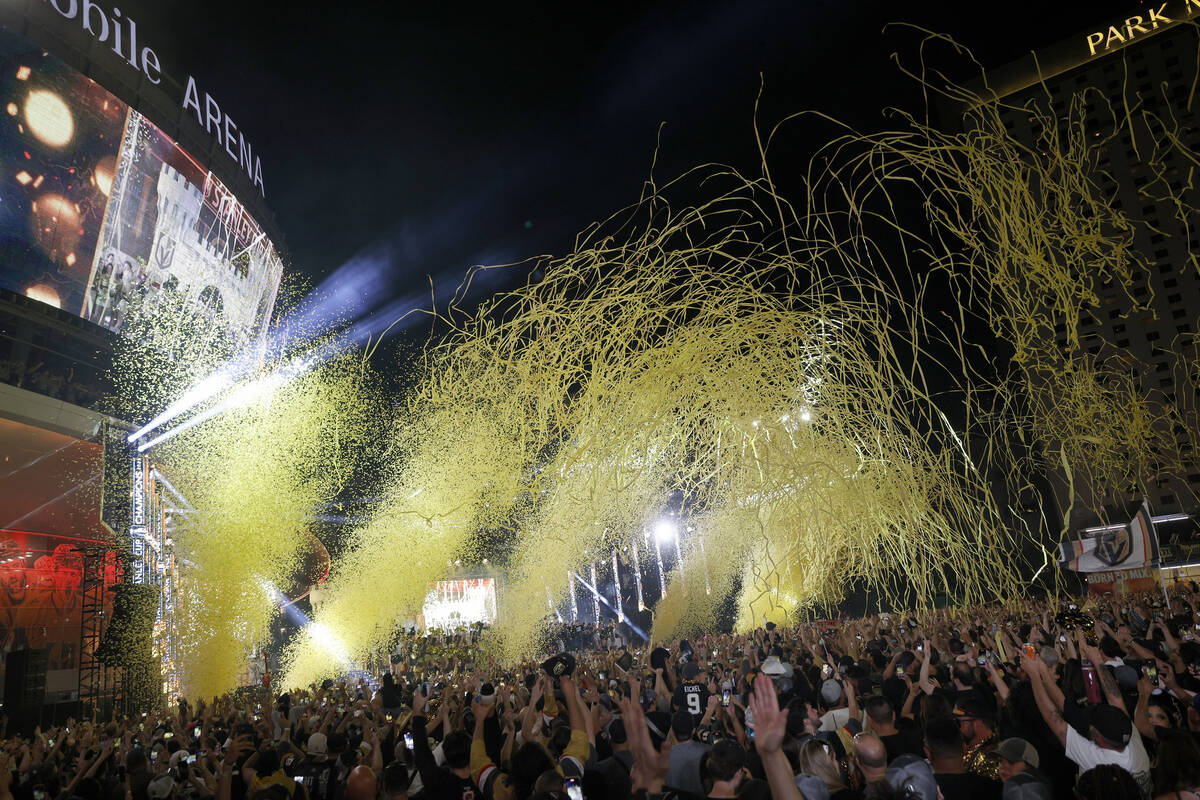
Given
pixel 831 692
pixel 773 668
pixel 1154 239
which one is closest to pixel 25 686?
pixel 773 668

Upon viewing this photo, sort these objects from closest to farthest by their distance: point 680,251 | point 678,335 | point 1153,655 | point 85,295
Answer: point 1153,655, point 680,251, point 678,335, point 85,295

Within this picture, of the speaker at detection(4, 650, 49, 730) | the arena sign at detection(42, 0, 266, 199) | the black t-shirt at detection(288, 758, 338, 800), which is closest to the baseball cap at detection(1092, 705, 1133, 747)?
the black t-shirt at detection(288, 758, 338, 800)

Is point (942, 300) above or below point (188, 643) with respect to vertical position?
above

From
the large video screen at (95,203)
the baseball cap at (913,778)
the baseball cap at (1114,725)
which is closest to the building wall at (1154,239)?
the large video screen at (95,203)

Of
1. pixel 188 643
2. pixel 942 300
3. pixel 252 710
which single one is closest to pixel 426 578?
pixel 188 643

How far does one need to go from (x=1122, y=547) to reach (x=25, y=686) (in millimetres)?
20891

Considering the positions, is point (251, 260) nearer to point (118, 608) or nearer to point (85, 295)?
point (85, 295)

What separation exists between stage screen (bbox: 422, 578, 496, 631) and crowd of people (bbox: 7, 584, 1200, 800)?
78.4 feet

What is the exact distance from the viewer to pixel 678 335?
1185 cm

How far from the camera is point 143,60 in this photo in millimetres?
18469

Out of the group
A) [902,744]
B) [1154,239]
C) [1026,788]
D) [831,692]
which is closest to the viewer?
[1026,788]

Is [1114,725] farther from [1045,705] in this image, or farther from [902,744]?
[902,744]

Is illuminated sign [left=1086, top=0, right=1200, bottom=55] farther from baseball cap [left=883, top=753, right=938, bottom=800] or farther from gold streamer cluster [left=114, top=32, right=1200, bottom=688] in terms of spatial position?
baseball cap [left=883, top=753, right=938, bottom=800]

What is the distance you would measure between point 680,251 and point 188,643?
585 inches
